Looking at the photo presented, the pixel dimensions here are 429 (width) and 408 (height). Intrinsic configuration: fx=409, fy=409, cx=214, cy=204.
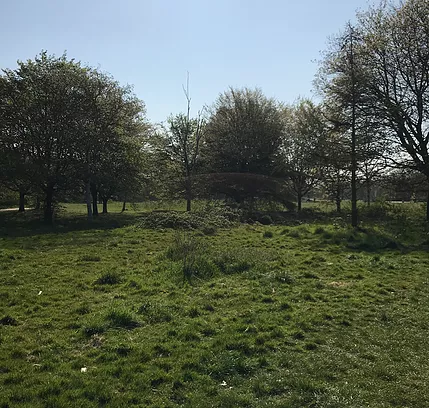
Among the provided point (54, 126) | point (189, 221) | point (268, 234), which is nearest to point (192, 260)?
point (268, 234)

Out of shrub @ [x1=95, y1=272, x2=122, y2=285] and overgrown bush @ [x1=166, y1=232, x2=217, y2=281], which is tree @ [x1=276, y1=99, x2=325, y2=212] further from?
shrub @ [x1=95, y1=272, x2=122, y2=285]

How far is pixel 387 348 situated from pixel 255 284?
3.75 m

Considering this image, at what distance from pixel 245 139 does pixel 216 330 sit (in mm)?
26388

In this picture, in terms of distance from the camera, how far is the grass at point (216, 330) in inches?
174

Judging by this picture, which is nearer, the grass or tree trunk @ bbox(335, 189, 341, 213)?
the grass

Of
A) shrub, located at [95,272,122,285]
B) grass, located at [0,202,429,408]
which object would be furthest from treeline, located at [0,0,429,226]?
shrub, located at [95,272,122,285]

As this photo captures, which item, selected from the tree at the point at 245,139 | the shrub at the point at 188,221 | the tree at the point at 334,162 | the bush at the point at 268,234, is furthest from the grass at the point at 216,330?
the tree at the point at 245,139

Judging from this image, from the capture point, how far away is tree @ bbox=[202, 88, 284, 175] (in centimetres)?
3164

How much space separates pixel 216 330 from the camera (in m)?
6.29

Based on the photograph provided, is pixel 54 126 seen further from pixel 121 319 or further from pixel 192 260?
pixel 121 319

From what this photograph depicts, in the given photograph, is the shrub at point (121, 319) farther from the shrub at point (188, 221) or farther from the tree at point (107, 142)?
the tree at point (107, 142)

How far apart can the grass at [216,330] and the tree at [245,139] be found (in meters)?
19.6

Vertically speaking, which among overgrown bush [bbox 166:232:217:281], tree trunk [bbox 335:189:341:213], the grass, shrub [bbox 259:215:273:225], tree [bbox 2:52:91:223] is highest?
tree [bbox 2:52:91:223]

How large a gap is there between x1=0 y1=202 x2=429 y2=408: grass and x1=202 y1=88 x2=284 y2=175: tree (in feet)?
64.3
